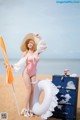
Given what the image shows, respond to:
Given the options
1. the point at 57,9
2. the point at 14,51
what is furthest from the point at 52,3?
the point at 14,51

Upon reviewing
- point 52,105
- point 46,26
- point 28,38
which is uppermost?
point 46,26

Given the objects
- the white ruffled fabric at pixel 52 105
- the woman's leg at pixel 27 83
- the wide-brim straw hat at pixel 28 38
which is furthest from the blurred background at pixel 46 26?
the white ruffled fabric at pixel 52 105

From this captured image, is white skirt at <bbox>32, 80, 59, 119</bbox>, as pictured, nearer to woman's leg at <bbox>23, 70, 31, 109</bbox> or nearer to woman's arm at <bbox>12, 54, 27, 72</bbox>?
woman's leg at <bbox>23, 70, 31, 109</bbox>

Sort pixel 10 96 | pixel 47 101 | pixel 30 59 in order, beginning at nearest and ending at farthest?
pixel 47 101 → pixel 30 59 → pixel 10 96

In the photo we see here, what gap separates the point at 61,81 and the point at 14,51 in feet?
1.98

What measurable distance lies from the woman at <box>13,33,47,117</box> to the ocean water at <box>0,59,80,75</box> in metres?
0.10

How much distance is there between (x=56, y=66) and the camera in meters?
4.00

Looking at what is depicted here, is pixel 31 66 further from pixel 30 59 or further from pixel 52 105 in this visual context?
pixel 52 105

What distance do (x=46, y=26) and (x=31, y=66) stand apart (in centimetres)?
53

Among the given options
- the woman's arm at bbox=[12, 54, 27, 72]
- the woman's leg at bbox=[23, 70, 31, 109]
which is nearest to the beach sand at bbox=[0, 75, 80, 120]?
the woman's leg at bbox=[23, 70, 31, 109]

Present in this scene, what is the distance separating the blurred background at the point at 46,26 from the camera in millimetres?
3930

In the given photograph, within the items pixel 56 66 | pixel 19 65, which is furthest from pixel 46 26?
pixel 19 65

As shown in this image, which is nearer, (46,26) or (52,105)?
(52,105)

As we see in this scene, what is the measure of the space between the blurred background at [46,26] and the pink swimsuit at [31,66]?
0.16 m
